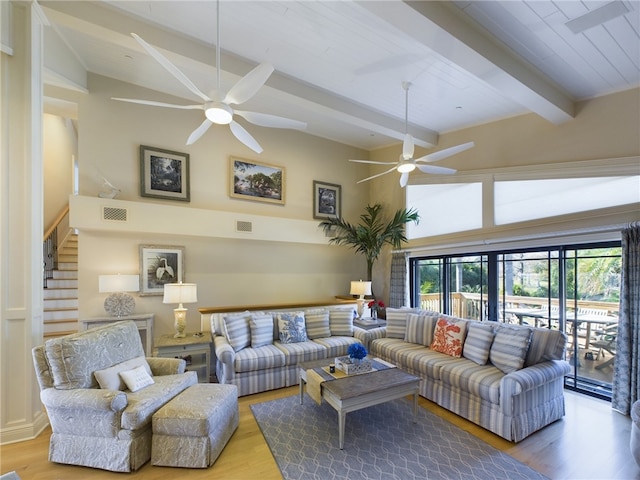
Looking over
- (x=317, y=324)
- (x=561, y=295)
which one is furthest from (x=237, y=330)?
(x=561, y=295)

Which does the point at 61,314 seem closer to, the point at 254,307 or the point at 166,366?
the point at 166,366

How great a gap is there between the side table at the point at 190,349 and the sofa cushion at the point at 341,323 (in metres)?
1.86

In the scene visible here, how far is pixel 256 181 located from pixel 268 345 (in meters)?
2.80

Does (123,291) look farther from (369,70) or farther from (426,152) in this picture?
(426,152)

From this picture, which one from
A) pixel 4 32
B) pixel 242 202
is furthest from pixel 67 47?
pixel 242 202

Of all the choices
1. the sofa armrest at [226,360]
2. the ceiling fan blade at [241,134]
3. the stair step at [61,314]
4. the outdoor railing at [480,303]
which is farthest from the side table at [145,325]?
the outdoor railing at [480,303]

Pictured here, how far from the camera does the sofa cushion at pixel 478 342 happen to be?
327cm

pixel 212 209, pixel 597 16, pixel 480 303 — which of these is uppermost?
pixel 597 16

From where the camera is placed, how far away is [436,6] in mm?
2348

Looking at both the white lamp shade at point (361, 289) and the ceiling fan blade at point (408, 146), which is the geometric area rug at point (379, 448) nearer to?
the white lamp shade at point (361, 289)

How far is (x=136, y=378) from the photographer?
2.60m

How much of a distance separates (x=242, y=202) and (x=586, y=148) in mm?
4890

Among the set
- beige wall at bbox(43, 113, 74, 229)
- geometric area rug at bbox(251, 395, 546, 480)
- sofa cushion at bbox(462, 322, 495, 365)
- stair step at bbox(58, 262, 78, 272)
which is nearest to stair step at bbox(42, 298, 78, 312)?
stair step at bbox(58, 262, 78, 272)

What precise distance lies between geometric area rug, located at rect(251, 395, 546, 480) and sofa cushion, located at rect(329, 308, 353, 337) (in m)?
1.45
